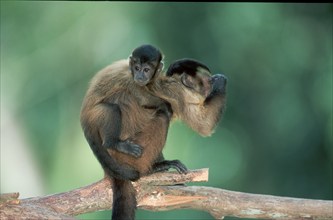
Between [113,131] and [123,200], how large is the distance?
0.60 metres

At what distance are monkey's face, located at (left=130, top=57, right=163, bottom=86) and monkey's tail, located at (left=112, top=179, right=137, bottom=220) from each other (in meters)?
0.90

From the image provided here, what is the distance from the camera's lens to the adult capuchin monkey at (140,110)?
606cm

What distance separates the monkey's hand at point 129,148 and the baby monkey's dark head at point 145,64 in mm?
552

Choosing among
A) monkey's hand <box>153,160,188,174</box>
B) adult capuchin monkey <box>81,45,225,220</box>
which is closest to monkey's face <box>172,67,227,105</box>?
adult capuchin monkey <box>81,45,225,220</box>

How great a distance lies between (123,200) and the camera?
6.00 m

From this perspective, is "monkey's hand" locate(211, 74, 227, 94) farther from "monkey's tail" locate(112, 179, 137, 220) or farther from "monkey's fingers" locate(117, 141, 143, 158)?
"monkey's tail" locate(112, 179, 137, 220)

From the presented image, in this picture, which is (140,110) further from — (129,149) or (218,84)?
(218,84)

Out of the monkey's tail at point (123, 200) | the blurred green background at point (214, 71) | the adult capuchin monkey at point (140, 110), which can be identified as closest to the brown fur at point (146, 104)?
the adult capuchin monkey at point (140, 110)

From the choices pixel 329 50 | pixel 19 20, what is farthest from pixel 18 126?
pixel 329 50

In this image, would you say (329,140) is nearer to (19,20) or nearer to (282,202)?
(19,20)

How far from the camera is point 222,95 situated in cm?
655

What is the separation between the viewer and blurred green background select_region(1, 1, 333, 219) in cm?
1340

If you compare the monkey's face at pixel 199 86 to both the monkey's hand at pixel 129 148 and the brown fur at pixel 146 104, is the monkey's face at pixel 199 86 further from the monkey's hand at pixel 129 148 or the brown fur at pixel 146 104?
the monkey's hand at pixel 129 148

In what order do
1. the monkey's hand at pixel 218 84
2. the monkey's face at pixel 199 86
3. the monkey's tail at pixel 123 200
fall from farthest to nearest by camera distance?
the monkey's hand at pixel 218 84 < the monkey's face at pixel 199 86 < the monkey's tail at pixel 123 200
